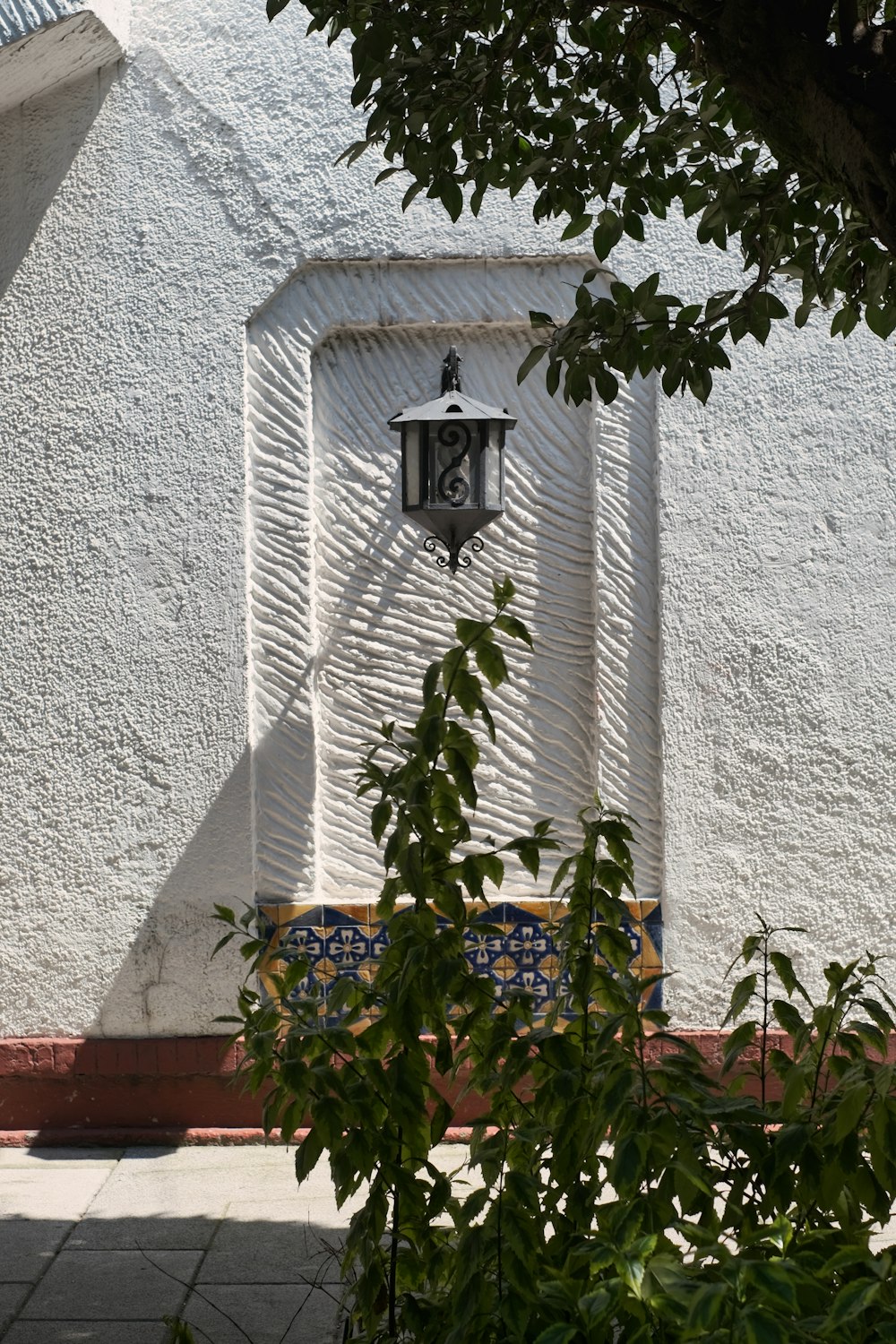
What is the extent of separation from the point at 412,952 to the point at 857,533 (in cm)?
353

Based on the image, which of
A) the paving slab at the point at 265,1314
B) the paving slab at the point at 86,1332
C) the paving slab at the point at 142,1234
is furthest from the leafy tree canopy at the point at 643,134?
the paving slab at the point at 142,1234

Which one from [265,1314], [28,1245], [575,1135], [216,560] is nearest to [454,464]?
[216,560]

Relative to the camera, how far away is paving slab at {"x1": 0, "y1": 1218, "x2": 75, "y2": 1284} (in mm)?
4270

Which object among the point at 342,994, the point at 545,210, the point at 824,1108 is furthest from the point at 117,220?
the point at 824,1108

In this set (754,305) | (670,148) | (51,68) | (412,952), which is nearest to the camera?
(412,952)

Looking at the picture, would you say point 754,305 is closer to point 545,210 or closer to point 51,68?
point 545,210

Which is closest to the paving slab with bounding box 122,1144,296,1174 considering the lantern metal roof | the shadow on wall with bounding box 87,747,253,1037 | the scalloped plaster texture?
the shadow on wall with bounding box 87,747,253,1037

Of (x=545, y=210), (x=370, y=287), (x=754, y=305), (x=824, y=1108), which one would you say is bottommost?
(x=824, y=1108)

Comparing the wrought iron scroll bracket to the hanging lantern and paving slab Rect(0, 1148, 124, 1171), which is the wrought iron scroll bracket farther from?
paving slab Rect(0, 1148, 124, 1171)

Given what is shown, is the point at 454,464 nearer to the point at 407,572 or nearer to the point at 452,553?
the point at 452,553

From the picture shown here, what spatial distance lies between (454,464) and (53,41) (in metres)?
2.06

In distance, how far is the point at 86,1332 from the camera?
3850mm

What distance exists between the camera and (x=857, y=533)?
17.6 feet

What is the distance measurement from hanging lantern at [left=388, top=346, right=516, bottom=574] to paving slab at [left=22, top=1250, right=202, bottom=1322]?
252cm
